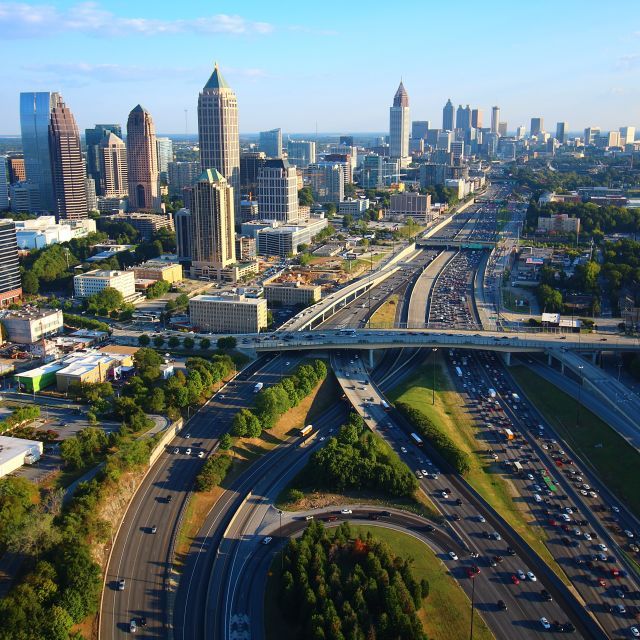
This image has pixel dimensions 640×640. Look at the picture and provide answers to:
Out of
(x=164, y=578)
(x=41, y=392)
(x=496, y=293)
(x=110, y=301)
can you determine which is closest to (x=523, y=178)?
(x=496, y=293)

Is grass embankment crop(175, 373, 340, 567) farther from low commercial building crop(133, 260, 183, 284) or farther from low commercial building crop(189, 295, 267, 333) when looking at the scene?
low commercial building crop(133, 260, 183, 284)

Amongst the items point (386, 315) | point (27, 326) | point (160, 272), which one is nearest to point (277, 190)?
point (160, 272)

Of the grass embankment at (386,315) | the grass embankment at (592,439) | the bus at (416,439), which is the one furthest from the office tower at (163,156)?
the bus at (416,439)

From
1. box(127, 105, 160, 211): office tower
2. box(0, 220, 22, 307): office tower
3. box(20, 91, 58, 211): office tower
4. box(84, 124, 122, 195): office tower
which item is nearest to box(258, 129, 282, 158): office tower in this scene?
box(84, 124, 122, 195): office tower

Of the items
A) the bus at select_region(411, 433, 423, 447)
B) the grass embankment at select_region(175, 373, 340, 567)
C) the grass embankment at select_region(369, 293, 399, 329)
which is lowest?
the grass embankment at select_region(175, 373, 340, 567)

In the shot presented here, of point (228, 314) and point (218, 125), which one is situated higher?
point (218, 125)

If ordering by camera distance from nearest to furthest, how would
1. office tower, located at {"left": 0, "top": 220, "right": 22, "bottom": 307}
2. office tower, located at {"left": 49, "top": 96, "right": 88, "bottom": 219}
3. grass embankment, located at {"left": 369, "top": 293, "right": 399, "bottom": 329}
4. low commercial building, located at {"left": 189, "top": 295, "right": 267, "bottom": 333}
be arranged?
low commercial building, located at {"left": 189, "top": 295, "right": 267, "bottom": 333} → grass embankment, located at {"left": 369, "top": 293, "right": 399, "bottom": 329} → office tower, located at {"left": 0, "top": 220, "right": 22, "bottom": 307} → office tower, located at {"left": 49, "top": 96, "right": 88, "bottom": 219}

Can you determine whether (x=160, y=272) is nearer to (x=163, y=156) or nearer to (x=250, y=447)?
(x=250, y=447)

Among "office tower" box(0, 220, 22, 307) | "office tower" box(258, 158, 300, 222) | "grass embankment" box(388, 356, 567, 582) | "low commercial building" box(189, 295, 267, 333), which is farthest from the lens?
"office tower" box(258, 158, 300, 222)

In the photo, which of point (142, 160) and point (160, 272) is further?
point (142, 160)
